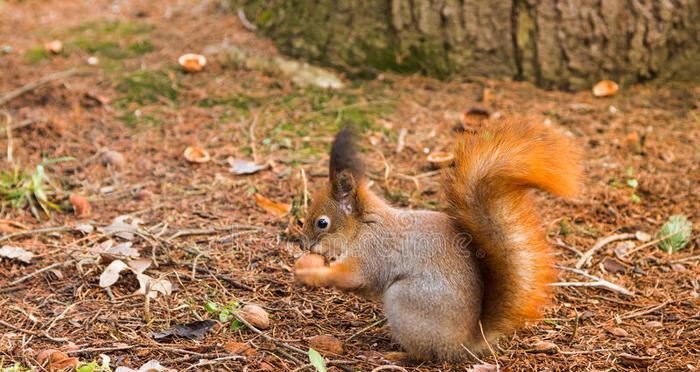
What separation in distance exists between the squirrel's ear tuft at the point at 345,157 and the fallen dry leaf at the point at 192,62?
2.30 meters

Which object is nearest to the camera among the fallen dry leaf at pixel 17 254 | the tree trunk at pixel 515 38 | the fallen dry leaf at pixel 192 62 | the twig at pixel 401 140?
the fallen dry leaf at pixel 17 254

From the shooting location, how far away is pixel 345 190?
2424 mm

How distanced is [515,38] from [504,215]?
220 centimetres

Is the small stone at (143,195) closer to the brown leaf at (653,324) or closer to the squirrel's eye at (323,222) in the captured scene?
the squirrel's eye at (323,222)

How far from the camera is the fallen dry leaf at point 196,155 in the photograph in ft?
11.7

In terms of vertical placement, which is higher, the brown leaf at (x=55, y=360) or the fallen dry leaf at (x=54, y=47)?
the brown leaf at (x=55, y=360)

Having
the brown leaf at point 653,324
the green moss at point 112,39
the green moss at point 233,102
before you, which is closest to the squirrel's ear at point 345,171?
the brown leaf at point 653,324

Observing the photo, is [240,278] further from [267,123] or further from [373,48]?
[373,48]

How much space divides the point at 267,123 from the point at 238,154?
1.17 ft

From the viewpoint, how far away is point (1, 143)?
381cm

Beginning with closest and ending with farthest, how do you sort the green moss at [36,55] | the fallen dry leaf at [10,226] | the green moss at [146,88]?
1. the fallen dry leaf at [10,226]
2. the green moss at [146,88]
3. the green moss at [36,55]

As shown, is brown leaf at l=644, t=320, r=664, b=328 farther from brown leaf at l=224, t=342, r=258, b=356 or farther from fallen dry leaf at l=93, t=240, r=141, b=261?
fallen dry leaf at l=93, t=240, r=141, b=261

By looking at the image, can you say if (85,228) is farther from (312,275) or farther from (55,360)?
(312,275)

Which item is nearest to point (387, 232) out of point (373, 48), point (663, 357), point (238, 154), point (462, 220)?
point (462, 220)
